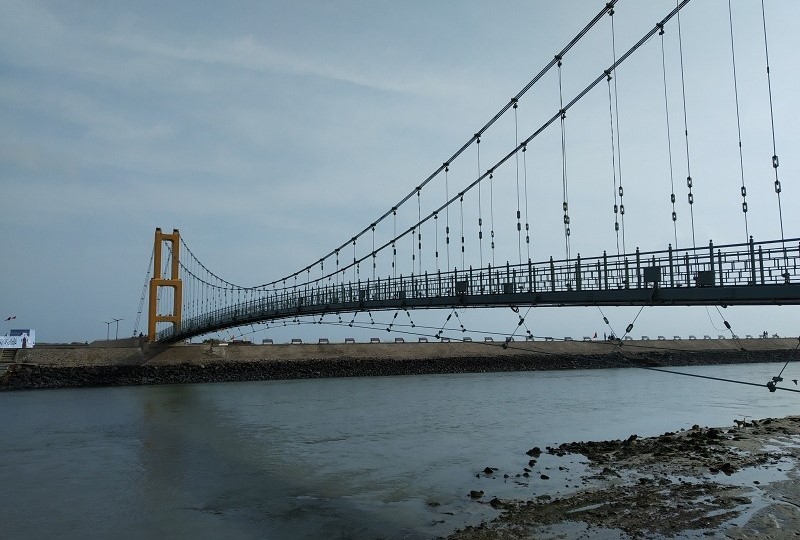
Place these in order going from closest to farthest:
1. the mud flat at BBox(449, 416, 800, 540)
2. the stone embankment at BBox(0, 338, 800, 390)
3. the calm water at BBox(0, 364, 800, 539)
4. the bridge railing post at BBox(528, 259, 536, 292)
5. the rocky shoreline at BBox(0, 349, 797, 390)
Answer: the mud flat at BBox(449, 416, 800, 540) → the calm water at BBox(0, 364, 800, 539) → the bridge railing post at BBox(528, 259, 536, 292) → the rocky shoreline at BBox(0, 349, 797, 390) → the stone embankment at BBox(0, 338, 800, 390)

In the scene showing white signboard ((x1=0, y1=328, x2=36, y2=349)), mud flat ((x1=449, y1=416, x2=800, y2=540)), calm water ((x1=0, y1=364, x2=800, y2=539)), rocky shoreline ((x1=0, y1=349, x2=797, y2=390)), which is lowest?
calm water ((x1=0, y1=364, x2=800, y2=539))

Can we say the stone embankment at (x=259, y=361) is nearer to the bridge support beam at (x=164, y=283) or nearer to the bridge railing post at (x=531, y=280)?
the bridge support beam at (x=164, y=283)

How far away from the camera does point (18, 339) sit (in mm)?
50281

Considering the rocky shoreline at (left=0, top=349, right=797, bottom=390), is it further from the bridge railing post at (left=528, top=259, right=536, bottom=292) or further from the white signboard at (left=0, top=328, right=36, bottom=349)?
the bridge railing post at (left=528, top=259, right=536, bottom=292)

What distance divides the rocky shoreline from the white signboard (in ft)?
14.8

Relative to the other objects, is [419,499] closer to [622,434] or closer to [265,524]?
[265,524]

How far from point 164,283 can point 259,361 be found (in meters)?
13.6

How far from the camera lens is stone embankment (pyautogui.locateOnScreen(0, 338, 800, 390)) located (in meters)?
46.7

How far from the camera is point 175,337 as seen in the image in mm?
52750

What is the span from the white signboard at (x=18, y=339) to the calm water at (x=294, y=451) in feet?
38.3

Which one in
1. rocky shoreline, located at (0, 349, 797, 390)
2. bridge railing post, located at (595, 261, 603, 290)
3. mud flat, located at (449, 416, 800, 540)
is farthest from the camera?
rocky shoreline, located at (0, 349, 797, 390)

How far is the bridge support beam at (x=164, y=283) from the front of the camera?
56344 millimetres

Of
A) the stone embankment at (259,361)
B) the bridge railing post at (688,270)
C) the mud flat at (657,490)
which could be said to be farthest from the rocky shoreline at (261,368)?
the bridge railing post at (688,270)

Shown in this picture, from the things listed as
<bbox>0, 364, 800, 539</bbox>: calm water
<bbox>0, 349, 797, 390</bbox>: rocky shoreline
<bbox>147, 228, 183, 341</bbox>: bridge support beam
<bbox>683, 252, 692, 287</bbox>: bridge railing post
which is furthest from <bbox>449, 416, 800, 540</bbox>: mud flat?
<bbox>147, 228, 183, 341</bbox>: bridge support beam
